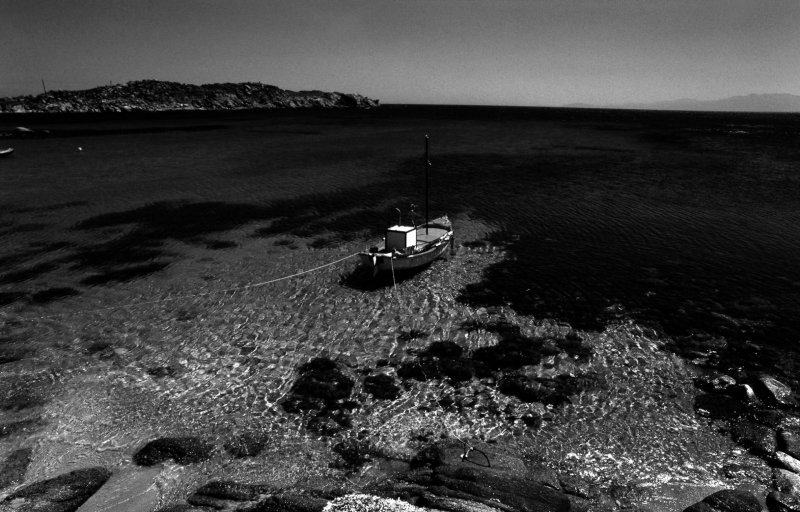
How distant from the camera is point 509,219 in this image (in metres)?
43.8

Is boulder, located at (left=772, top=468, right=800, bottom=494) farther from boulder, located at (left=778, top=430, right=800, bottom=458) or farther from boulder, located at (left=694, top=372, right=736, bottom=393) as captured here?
boulder, located at (left=694, top=372, right=736, bottom=393)

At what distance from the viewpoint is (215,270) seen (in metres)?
Answer: 31.4

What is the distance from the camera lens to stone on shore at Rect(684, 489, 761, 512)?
1262cm

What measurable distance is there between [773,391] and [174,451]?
24071 mm

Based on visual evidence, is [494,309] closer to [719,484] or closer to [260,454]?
[719,484]

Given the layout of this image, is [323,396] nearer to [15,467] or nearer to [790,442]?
[15,467]

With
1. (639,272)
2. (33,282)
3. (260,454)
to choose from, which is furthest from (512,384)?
(33,282)

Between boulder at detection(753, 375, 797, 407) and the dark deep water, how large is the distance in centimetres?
149

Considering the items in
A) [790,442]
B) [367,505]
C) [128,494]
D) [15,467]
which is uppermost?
[367,505]

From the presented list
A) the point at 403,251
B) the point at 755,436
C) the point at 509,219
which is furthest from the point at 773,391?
the point at 509,219

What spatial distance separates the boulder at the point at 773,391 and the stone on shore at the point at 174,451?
73.4 feet

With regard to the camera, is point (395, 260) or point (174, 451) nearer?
point (174, 451)

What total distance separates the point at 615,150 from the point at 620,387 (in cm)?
9468

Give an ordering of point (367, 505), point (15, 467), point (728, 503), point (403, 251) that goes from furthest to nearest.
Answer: point (403, 251), point (15, 467), point (728, 503), point (367, 505)
